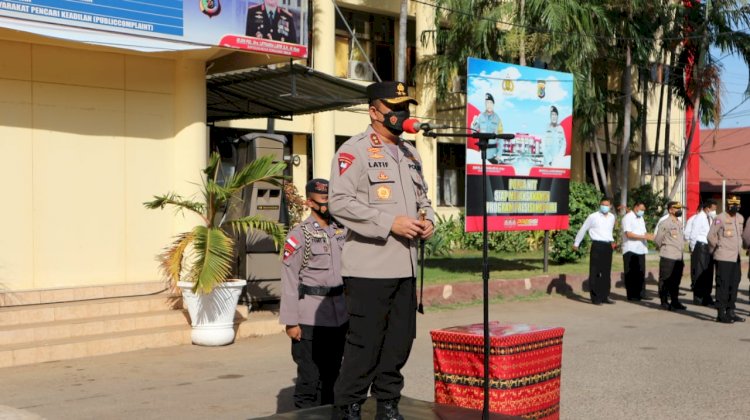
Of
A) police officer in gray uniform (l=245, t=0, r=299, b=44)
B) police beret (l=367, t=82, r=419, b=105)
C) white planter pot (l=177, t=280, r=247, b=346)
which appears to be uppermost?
police officer in gray uniform (l=245, t=0, r=299, b=44)

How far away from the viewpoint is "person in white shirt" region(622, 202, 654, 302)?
16.0m

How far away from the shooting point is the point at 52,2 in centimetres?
1020

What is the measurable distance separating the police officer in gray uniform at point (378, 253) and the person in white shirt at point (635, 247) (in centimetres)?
1179

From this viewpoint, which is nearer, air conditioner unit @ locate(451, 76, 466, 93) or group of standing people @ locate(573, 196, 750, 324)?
group of standing people @ locate(573, 196, 750, 324)

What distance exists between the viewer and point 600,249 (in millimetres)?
15422

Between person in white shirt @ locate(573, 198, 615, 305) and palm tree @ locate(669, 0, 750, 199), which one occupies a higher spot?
palm tree @ locate(669, 0, 750, 199)

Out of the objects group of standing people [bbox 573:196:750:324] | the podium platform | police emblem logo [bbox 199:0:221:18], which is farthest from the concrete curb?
the podium platform

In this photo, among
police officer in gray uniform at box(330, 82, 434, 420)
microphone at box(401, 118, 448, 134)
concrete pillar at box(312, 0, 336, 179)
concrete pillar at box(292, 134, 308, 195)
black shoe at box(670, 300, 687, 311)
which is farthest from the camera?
concrete pillar at box(292, 134, 308, 195)

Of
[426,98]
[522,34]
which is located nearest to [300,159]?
[426,98]

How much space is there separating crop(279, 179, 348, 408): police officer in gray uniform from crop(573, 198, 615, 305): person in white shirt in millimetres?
9742

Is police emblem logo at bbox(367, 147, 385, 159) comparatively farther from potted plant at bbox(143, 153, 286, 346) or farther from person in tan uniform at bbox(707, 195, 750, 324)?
→ person in tan uniform at bbox(707, 195, 750, 324)

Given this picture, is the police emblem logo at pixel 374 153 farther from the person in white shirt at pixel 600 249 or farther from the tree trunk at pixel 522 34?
the tree trunk at pixel 522 34

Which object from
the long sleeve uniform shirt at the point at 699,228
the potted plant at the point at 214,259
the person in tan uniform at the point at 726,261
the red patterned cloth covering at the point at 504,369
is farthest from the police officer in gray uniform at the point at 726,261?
the red patterned cloth covering at the point at 504,369

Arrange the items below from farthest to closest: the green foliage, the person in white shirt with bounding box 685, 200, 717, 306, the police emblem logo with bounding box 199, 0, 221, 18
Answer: the green foliage → the person in white shirt with bounding box 685, 200, 717, 306 → the police emblem logo with bounding box 199, 0, 221, 18
